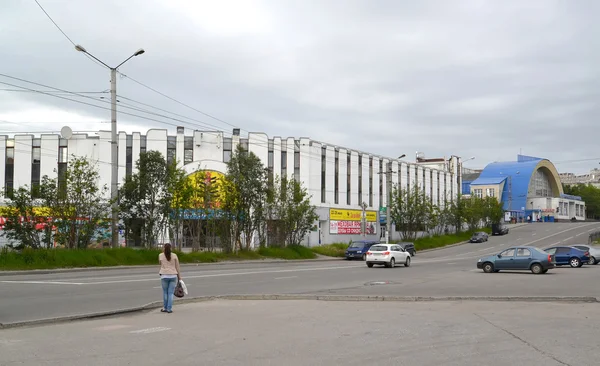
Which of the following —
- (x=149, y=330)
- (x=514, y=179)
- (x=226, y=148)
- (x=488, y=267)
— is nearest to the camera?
(x=149, y=330)

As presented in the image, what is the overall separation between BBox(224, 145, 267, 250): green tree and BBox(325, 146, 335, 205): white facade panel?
21.2 meters

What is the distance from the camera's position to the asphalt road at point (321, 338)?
332 inches

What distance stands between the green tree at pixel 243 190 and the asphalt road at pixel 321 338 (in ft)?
97.5

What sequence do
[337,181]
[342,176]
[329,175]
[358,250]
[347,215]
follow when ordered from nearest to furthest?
[358,250], [329,175], [337,181], [347,215], [342,176]

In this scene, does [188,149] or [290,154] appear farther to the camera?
[290,154]

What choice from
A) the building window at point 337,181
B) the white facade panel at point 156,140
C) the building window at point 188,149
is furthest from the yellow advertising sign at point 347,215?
the white facade panel at point 156,140

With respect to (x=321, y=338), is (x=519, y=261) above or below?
below

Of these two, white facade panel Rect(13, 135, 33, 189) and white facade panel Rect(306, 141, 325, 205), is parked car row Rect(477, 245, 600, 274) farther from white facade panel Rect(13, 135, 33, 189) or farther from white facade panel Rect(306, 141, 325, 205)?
white facade panel Rect(13, 135, 33, 189)

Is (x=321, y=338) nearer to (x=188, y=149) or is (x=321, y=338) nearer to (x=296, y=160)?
(x=188, y=149)


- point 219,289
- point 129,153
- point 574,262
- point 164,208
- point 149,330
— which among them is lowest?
point 574,262

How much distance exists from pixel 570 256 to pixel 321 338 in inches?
1249

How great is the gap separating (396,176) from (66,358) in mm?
73908

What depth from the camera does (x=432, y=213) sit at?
240 ft

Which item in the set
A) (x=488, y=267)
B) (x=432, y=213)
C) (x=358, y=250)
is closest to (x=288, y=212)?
(x=358, y=250)
